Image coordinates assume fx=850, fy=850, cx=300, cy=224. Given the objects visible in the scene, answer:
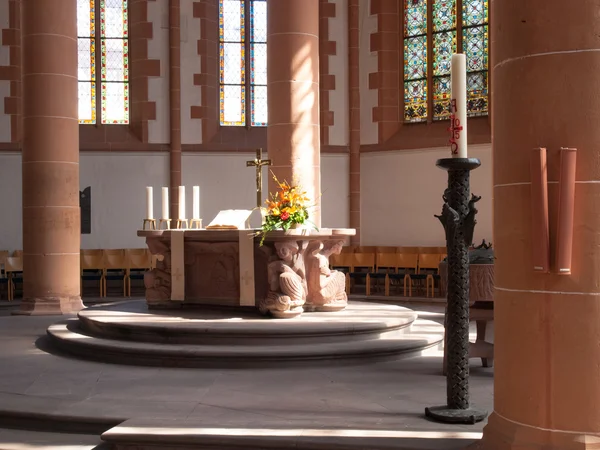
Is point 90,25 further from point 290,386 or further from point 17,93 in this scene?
point 290,386

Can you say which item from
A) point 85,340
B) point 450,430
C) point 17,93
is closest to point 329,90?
point 17,93

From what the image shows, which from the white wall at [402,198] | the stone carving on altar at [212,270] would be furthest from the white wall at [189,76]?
the stone carving on altar at [212,270]

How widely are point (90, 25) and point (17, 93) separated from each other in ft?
6.69

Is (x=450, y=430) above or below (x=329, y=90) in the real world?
below

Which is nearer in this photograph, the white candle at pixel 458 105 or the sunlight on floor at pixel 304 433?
the sunlight on floor at pixel 304 433

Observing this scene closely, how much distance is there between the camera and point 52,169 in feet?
38.8

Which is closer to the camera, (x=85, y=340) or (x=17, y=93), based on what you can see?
(x=85, y=340)

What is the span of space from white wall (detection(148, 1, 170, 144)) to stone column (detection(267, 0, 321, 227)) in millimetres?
7054

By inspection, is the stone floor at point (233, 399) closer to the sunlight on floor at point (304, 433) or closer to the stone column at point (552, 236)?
the sunlight on floor at point (304, 433)

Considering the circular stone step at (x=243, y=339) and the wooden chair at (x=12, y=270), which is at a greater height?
the wooden chair at (x=12, y=270)

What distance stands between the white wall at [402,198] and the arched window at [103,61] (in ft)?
17.0

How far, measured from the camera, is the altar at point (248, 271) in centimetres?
856

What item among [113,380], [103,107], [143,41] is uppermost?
[143,41]

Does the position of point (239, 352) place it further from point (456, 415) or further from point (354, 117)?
point (354, 117)
